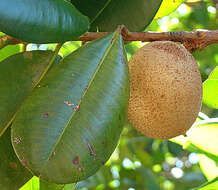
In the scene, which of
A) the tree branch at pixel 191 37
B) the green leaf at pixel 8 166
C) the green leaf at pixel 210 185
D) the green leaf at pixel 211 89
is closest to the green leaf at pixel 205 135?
the green leaf at pixel 211 89

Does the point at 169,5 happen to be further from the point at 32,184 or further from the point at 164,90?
the point at 32,184

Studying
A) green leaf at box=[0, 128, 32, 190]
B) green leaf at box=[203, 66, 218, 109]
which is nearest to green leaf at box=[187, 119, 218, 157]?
green leaf at box=[203, 66, 218, 109]

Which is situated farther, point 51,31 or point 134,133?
point 134,133

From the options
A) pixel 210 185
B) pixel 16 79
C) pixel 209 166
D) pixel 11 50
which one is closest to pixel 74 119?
pixel 16 79

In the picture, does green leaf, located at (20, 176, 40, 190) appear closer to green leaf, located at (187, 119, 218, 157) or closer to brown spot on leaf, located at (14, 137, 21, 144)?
brown spot on leaf, located at (14, 137, 21, 144)

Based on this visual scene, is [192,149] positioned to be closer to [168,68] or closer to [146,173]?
[146,173]

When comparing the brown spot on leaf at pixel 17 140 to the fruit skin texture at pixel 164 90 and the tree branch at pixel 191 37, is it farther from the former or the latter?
the tree branch at pixel 191 37

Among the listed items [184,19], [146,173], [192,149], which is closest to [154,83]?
[192,149]
